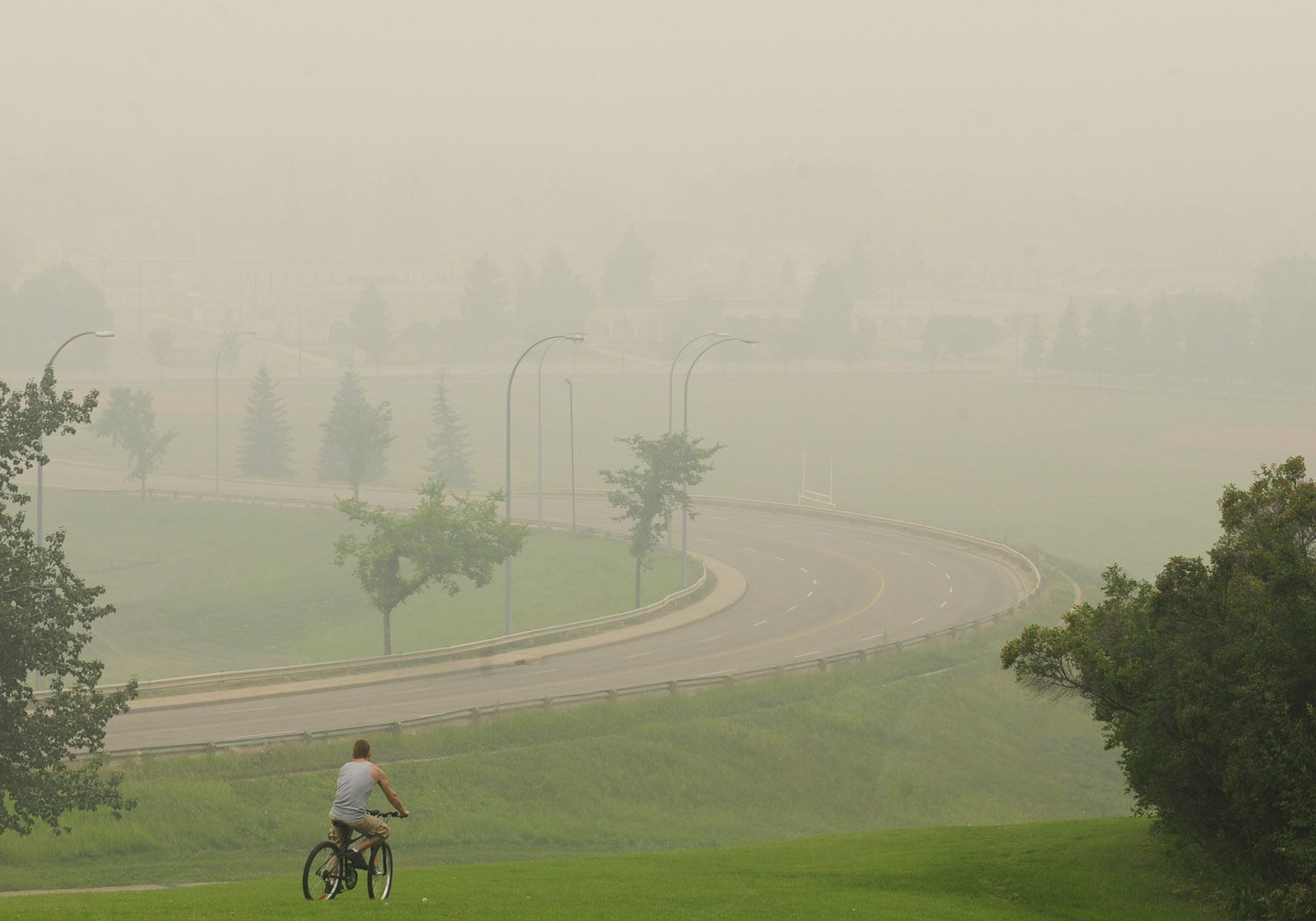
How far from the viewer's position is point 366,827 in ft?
52.2

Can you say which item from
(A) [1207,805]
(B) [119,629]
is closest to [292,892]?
(A) [1207,805]

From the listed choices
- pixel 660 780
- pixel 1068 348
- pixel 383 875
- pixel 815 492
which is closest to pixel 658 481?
pixel 660 780

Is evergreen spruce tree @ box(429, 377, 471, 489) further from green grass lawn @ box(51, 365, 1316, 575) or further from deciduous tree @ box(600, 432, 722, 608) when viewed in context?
deciduous tree @ box(600, 432, 722, 608)

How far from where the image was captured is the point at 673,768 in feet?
129

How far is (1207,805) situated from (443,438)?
87.2 metres

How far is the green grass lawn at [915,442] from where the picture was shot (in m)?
97.8

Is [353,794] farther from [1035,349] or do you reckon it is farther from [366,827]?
[1035,349]

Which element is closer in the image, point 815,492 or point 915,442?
point 815,492

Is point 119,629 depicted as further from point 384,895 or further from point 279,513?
point 384,895

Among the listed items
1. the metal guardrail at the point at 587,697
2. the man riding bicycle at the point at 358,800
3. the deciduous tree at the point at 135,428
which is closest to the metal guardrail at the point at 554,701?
the metal guardrail at the point at 587,697

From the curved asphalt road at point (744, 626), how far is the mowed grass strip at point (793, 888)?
18070 millimetres

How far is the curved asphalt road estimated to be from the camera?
40000 millimetres

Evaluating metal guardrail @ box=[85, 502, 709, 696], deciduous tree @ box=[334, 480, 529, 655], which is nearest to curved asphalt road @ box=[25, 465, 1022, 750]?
metal guardrail @ box=[85, 502, 709, 696]

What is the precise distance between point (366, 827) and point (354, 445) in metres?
76.1
